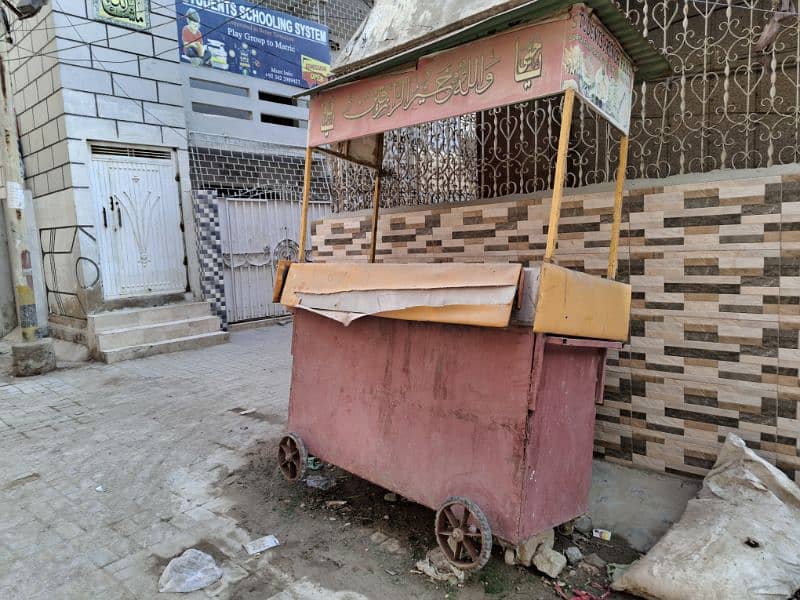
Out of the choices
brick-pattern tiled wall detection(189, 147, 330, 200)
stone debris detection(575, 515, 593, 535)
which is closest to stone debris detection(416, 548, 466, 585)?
stone debris detection(575, 515, 593, 535)

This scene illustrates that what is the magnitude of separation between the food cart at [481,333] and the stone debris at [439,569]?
120 millimetres

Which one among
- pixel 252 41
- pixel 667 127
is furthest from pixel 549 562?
pixel 252 41

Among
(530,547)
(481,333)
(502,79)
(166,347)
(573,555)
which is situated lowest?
(166,347)

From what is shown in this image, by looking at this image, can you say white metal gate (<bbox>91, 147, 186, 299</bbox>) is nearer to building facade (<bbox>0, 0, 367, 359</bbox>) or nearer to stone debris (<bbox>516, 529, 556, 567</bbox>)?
building facade (<bbox>0, 0, 367, 359</bbox>)

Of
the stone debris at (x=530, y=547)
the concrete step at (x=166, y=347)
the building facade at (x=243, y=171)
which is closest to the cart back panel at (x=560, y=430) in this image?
the stone debris at (x=530, y=547)

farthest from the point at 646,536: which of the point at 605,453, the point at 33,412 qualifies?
the point at 33,412

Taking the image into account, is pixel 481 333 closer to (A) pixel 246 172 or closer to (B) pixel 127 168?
(B) pixel 127 168

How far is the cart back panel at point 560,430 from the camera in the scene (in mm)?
2254

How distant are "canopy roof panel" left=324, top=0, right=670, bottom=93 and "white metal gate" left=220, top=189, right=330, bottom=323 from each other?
6.17 meters

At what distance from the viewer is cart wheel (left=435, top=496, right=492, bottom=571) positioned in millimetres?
2229

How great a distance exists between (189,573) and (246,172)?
844cm

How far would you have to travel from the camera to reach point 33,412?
504 centimetres

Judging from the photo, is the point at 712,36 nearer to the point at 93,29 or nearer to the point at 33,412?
the point at 33,412

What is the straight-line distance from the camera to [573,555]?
8.51 feet
